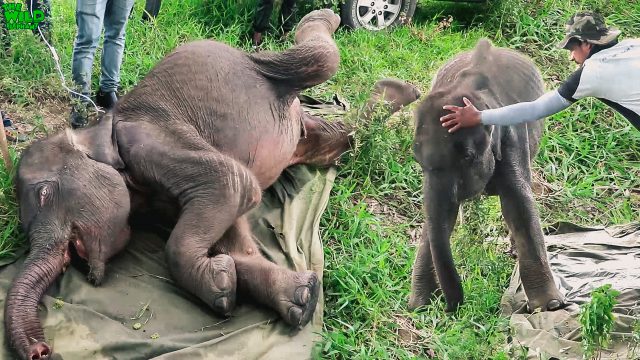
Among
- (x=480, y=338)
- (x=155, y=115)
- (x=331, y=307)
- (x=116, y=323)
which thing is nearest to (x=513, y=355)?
(x=480, y=338)

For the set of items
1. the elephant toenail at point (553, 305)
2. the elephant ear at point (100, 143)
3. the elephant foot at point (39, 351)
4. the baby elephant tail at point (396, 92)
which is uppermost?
the baby elephant tail at point (396, 92)

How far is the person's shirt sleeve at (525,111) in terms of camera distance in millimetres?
3729

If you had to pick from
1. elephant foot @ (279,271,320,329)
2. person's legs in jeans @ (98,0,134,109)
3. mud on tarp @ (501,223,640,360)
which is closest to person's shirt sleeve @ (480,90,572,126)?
mud on tarp @ (501,223,640,360)

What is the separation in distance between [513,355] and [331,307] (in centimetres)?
118

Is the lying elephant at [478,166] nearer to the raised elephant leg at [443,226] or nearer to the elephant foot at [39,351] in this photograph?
the raised elephant leg at [443,226]

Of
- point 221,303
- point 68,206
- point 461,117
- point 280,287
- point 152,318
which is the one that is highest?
point 461,117

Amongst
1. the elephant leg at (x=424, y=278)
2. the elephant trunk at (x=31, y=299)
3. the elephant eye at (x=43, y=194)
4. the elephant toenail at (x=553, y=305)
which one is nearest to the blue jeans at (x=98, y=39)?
the elephant eye at (x=43, y=194)

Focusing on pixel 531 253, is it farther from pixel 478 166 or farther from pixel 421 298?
pixel 478 166

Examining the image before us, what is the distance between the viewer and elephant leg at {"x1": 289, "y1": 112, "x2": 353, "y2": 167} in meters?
5.86

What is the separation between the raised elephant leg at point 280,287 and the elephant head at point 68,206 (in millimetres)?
774

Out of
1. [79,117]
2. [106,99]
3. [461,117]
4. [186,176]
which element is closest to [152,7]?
[106,99]

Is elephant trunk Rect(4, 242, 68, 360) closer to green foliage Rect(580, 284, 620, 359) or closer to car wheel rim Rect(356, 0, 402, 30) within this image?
green foliage Rect(580, 284, 620, 359)

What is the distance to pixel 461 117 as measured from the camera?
371cm

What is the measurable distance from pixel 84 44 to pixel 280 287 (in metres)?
2.69
